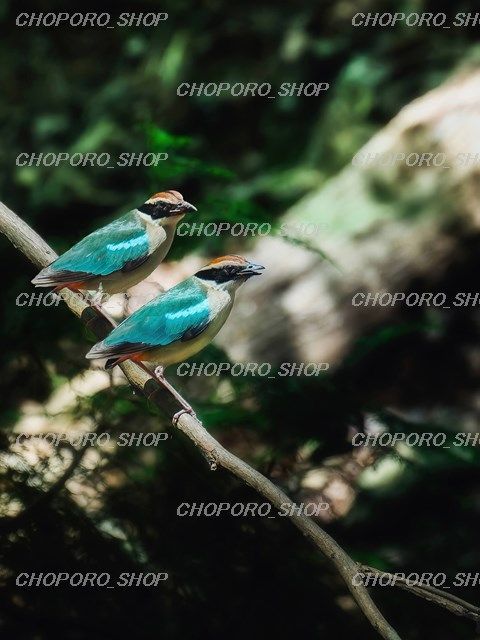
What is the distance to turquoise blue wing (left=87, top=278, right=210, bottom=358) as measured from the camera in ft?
7.58

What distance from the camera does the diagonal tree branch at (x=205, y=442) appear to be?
2.14 meters

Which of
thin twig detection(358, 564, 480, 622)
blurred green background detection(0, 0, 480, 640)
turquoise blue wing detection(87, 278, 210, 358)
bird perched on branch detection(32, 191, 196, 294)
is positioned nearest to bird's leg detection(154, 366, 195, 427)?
turquoise blue wing detection(87, 278, 210, 358)

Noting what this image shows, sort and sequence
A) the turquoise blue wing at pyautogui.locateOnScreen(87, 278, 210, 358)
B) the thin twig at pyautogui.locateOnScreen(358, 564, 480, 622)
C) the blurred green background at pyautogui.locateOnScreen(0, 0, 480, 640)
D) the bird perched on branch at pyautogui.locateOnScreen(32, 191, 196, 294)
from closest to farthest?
the thin twig at pyautogui.locateOnScreen(358, 564, 480, 622) → the turquoise blue wing at pyautogui.locateOnScreen(87, 278, 210, 358) → the bird perched on branch at pyautogui.locateOnScreen(32, 191, 196, 294) → the blurred green background at pyautogui.locateOnScreen(0, 0, 480, 640)

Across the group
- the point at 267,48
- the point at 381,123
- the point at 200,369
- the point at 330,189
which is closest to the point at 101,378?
the point at 200,369

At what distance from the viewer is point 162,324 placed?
7.91ft

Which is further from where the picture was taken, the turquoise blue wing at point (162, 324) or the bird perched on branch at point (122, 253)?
the bird perched on branch at point (122, 253)

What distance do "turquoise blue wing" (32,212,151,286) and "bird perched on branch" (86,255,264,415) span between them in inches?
5.9

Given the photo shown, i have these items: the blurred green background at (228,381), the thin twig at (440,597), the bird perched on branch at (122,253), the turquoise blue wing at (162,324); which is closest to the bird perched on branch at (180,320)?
the turquoise blue wing at (162,324)

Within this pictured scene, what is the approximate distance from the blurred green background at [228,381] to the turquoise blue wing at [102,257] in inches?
24.3

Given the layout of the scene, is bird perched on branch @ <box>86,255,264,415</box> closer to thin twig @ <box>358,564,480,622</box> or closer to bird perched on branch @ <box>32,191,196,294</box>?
bird perched on branch @ <box>32,191,196,294</box>

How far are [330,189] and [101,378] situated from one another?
3203mm

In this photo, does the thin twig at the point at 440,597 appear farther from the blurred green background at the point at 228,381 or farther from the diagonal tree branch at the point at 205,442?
the blurred green background at the point at 228,381

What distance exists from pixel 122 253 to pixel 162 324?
0.79 feet

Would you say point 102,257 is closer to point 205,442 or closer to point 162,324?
point 162,324
